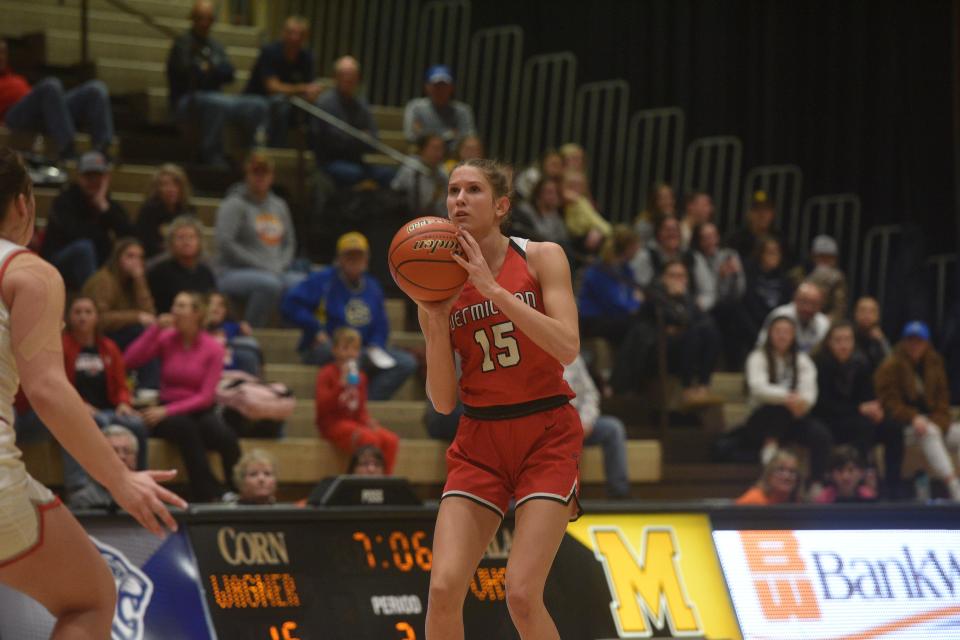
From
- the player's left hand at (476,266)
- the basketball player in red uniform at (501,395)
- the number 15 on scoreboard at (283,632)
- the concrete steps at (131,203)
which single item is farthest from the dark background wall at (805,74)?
the player's left hand at (476,266)

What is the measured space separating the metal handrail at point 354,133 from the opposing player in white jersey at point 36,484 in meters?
8.23

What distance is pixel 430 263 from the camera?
4828 mm

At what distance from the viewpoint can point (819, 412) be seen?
1123cm

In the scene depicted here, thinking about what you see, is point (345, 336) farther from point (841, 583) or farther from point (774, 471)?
point (841, 583)

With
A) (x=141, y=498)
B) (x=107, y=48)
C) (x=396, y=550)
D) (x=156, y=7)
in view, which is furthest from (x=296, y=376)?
(x=141, y=498)

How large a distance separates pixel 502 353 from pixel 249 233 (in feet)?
20.1

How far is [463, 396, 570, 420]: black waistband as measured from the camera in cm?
496

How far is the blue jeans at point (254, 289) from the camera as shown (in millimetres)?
10664

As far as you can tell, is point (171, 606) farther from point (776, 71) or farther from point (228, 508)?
point (776, 71)

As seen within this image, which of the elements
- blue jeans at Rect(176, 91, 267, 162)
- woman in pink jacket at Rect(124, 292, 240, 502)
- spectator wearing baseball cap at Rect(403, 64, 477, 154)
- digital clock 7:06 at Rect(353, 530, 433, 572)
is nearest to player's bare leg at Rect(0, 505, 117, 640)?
digital clock 7:06 at Rect(353, 530, 433, 572)

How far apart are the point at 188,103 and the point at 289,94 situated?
0.96 m

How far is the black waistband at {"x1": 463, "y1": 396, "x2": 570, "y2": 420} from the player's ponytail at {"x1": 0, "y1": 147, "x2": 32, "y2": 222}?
1799mm

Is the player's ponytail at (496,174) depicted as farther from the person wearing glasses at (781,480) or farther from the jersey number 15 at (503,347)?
the person wearing glasses at (781,480)

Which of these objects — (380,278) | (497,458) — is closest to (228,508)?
(497,458)
